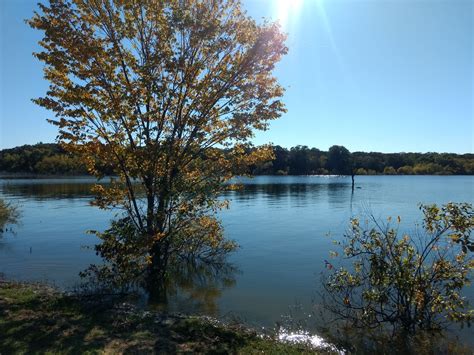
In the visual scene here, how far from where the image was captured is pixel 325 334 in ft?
31.3

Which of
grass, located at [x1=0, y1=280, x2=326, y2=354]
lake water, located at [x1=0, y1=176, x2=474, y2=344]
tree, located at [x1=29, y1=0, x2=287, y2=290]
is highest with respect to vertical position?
tree, located at [x1=29, y1=0, x2=287, y2=290]

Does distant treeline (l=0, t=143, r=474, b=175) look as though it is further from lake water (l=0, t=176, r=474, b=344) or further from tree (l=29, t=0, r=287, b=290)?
tree (l=29, t=0, r=287, b=290)

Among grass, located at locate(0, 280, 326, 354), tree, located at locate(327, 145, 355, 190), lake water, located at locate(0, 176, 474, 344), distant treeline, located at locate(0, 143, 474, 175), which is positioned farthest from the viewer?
tree, located at locate(327, 145, 355, 190)

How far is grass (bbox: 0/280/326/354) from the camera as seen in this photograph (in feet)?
22.6

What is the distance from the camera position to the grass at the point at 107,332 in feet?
22.6

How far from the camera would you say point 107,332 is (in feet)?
25.4

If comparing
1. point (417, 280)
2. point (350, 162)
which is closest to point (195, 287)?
point (417, 280)

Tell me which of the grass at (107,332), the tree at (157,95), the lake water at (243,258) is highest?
the tree at (157,95)

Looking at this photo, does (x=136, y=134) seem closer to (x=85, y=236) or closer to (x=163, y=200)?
(x=163, y=200)

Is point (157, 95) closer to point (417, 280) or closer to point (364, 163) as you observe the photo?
point (417, 280)

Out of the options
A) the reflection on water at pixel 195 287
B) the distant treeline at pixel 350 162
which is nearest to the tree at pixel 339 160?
the distant treeline at pixel 350 162

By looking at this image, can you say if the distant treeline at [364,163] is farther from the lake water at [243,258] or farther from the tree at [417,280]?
the tree at [417,280]

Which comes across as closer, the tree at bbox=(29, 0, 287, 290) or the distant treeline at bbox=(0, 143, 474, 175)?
the tree at bbox=(29, 0, 287, 290)

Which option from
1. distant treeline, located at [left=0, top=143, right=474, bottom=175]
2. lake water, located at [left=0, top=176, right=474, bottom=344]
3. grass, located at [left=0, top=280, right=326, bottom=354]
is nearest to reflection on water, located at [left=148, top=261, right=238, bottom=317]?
lake water, located at [left=0, top=176, right=474, bottom=344]
